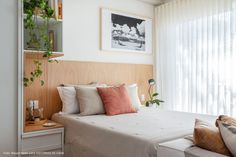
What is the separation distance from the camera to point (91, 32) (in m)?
3.39

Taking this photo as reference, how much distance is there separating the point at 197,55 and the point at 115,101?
1669 millimetres

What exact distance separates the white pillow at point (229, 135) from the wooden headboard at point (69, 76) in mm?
2193

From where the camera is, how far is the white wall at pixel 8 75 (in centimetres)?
210

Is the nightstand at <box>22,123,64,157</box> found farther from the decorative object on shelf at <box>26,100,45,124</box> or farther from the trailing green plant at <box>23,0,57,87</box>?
the trailing green plant at <box>23,0,57,87</box>

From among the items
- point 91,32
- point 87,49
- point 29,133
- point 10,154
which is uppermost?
point 91,32

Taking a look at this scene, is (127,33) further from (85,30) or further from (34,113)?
(34,113)

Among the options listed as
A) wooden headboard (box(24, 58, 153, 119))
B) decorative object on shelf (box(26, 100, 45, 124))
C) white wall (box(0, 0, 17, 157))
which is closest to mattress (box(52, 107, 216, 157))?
decorative object on shelf (box(26, 100, 45, 124))

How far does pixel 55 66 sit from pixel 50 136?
1.02m

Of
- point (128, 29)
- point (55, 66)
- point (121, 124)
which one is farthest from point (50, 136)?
point (128, 29)

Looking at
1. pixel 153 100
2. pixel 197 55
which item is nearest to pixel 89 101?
pixel 153 100

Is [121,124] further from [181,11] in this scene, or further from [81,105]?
[181,11]

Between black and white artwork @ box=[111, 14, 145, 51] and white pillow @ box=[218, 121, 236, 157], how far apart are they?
8.40 feet

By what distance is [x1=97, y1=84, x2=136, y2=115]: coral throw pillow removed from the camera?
272cm

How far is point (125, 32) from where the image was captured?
12.4 ft
